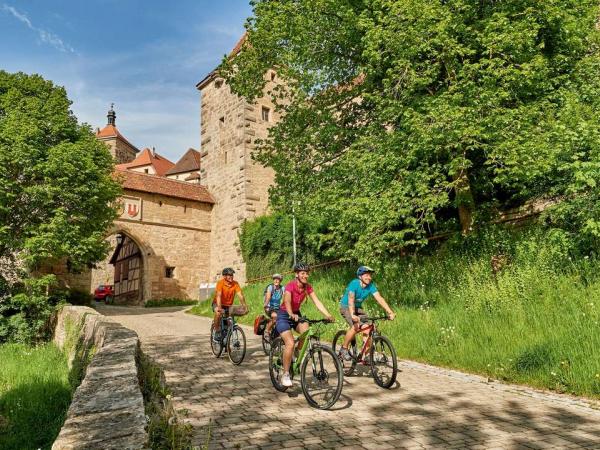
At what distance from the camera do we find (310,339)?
6023 mm

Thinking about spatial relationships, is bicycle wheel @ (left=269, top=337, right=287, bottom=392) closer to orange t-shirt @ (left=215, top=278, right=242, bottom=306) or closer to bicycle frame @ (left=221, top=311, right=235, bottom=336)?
bicycle frame @ (left=221, top=311, right=235, bottom=336)

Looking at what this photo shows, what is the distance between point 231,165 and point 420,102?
20778mm

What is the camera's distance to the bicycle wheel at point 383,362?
6430mm

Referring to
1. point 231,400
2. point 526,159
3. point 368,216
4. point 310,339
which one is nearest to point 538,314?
point 526,159

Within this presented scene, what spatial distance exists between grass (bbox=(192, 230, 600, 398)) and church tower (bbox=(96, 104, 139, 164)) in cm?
5912

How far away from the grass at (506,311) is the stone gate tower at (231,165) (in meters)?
17.1

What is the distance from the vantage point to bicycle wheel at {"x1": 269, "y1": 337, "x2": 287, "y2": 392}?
252 inches

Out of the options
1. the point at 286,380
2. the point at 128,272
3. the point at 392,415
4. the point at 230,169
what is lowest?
the point at 392,415

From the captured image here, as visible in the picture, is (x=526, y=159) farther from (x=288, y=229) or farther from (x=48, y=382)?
(x=288, y=229)

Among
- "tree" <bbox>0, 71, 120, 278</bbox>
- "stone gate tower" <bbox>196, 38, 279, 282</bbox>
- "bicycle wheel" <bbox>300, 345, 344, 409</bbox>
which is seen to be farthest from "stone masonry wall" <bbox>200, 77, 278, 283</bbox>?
"bicycle wheel" <bbox>300, 345, 344, 409</bbox>

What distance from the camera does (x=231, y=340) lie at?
866 cm

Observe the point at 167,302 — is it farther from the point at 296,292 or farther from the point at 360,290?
the point at 296,292

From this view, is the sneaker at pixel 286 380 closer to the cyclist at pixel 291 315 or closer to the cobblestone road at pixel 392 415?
the cyclist at pixel 291 315

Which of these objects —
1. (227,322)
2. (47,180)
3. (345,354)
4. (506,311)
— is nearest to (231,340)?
(227,322)
